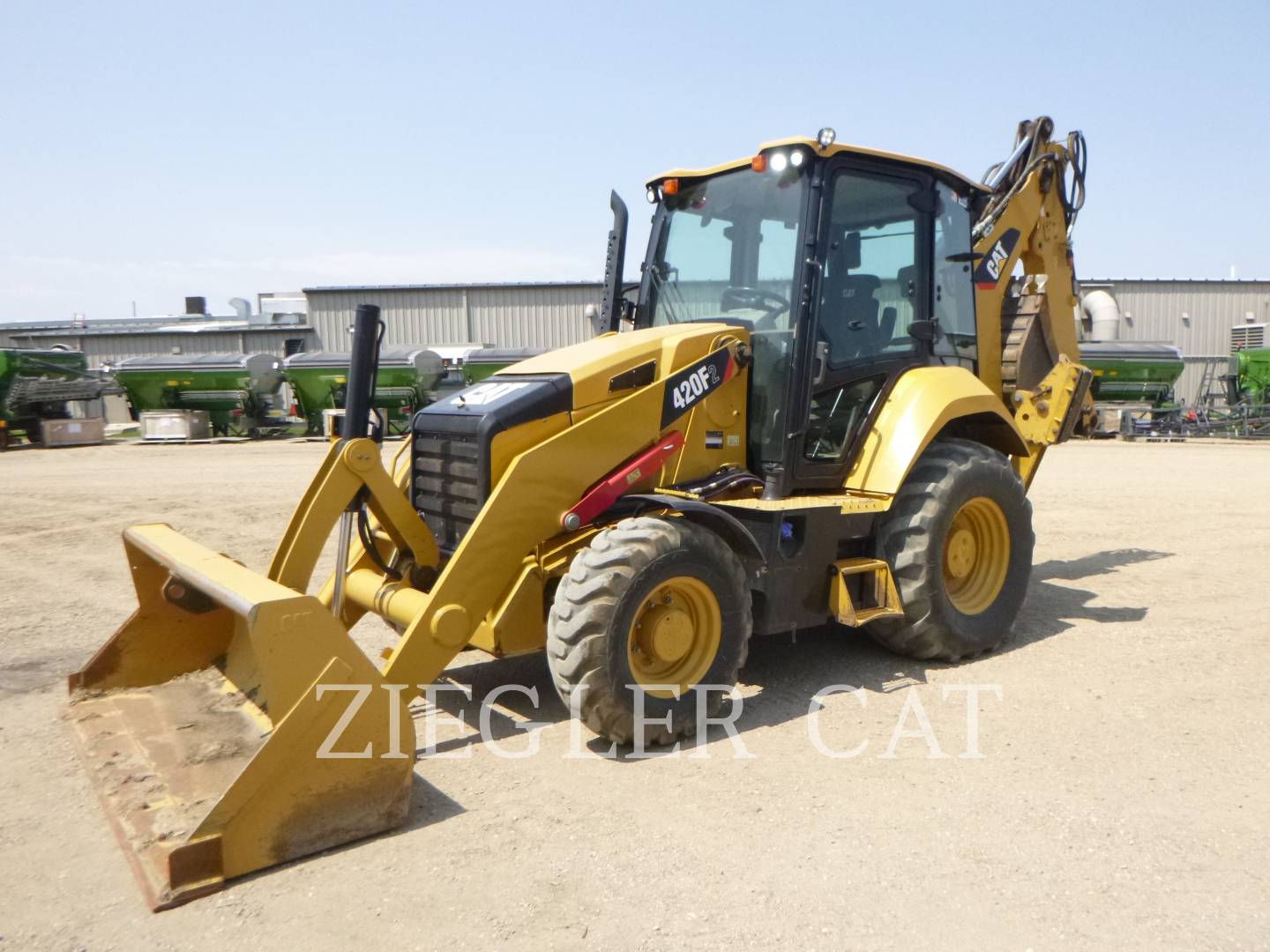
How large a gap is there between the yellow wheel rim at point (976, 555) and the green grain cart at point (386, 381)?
19919 millimetres

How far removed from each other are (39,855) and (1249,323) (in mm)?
39516

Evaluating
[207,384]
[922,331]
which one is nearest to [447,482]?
[922,331]

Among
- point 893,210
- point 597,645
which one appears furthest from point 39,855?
point 893,210

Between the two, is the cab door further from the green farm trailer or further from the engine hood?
the green farm trailer

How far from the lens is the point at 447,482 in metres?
4.73

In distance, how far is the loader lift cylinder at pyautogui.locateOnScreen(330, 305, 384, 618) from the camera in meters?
4.43

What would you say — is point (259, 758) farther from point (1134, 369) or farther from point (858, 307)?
point (1134, 369)

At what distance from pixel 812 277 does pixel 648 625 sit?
6.64ft

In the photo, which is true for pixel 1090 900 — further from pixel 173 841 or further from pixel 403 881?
pixel 173 841

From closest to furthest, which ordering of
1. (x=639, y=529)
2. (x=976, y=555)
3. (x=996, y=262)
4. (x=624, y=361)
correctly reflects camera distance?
(x=639, y=529), (x=624, y=361), (x=976, y=555), (x=996, y=262)

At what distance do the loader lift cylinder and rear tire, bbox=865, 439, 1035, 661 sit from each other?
279 cm

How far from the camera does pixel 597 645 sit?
3.96 meters

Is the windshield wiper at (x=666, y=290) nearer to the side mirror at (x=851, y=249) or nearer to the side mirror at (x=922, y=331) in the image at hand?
the side mirror at (x=851, y=249)

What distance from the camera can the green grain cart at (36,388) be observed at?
22.5 metres
